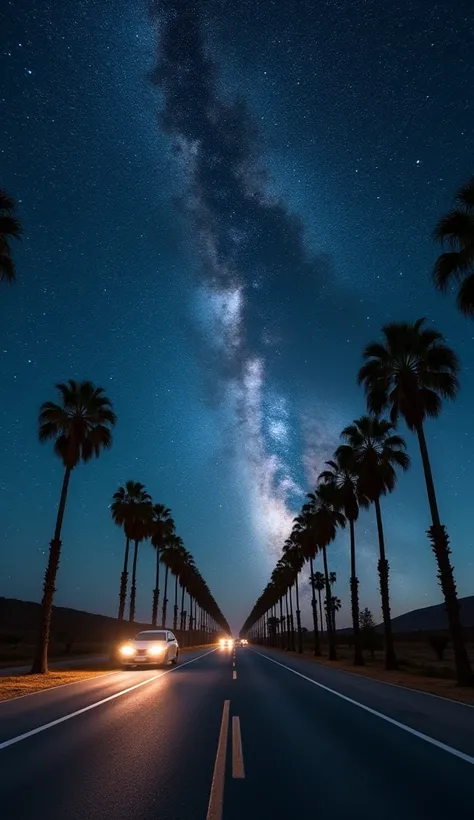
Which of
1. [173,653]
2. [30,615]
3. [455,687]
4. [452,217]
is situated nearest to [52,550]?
[173,653]

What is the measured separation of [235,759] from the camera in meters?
7.11

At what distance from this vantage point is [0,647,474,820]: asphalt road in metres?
5.22

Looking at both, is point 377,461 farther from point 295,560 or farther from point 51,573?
point 295,560

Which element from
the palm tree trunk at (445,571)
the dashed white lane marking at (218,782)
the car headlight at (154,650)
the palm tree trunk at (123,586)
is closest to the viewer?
the dashed white lane marking at (218,782)

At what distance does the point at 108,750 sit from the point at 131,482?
137 feet

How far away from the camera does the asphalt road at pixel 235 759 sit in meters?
5.22

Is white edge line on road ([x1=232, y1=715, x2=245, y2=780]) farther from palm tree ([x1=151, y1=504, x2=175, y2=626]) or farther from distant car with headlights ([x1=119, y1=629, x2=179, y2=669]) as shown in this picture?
palm tree ([x1=151, y1=504, x2=175, y2=626])

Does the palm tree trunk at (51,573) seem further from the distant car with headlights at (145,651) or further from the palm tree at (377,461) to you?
the palm tree at (377,461)

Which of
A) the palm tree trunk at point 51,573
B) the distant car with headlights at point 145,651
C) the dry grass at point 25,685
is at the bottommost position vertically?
the dry grass at point 25,685

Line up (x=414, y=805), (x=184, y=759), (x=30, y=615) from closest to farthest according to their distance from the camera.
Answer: (x=414, y=805), (x=184, y=759), (x=30, y=615)

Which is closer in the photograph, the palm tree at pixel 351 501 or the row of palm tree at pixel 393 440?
the row of palm tree at pixel 393 440

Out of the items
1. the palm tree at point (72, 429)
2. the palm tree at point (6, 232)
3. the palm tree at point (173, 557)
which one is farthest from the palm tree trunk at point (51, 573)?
the palm tree at point (173, 557)

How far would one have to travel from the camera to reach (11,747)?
25.6 feet

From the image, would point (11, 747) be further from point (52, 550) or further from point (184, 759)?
point (52, 550)
